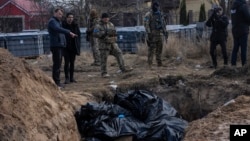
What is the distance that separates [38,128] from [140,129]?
1.95m

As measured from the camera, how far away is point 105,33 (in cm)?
980

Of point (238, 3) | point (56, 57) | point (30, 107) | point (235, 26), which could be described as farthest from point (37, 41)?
point (30, 107)

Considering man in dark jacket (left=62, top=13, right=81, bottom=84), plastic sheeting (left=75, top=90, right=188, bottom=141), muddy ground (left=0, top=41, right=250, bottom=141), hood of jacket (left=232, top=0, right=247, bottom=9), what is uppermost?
hood of jacket (left=232, top=0, right=247, bottom=9)

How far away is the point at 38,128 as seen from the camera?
5699mm

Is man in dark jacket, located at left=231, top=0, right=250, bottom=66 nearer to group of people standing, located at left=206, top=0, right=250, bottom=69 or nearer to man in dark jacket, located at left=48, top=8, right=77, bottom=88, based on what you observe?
group of people standing, located at left=206, top=0, right=250, bottom=69

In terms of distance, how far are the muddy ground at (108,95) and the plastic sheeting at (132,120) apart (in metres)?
0.26

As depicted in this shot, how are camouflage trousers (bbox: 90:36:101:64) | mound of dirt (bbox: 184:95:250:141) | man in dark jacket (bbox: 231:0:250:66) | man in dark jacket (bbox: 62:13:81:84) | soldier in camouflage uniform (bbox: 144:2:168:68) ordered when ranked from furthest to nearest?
camouflage trousers (bbox: 90:36:101:64) < soldier in camouflage uniform (bbox: 144:2:168:68) < man in dark jacket (bbox: 231:0:250:66) < man in dark jacket (bbox: 62:13:81:84) < mound of dirt (bbox: 184:95:250:141)

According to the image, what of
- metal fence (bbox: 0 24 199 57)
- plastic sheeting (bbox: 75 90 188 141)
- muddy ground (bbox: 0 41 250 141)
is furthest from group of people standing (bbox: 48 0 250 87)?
metal fence (bbox: 0 24 199 57)

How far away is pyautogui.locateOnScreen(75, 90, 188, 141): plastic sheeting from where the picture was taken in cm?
691

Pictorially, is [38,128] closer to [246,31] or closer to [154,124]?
[154,124]

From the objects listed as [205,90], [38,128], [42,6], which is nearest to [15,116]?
[38,128]

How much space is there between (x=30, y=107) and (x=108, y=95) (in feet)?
9.68

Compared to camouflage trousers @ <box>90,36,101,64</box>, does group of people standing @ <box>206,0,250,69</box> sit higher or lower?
higher

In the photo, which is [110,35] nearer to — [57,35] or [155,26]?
[155,26]
